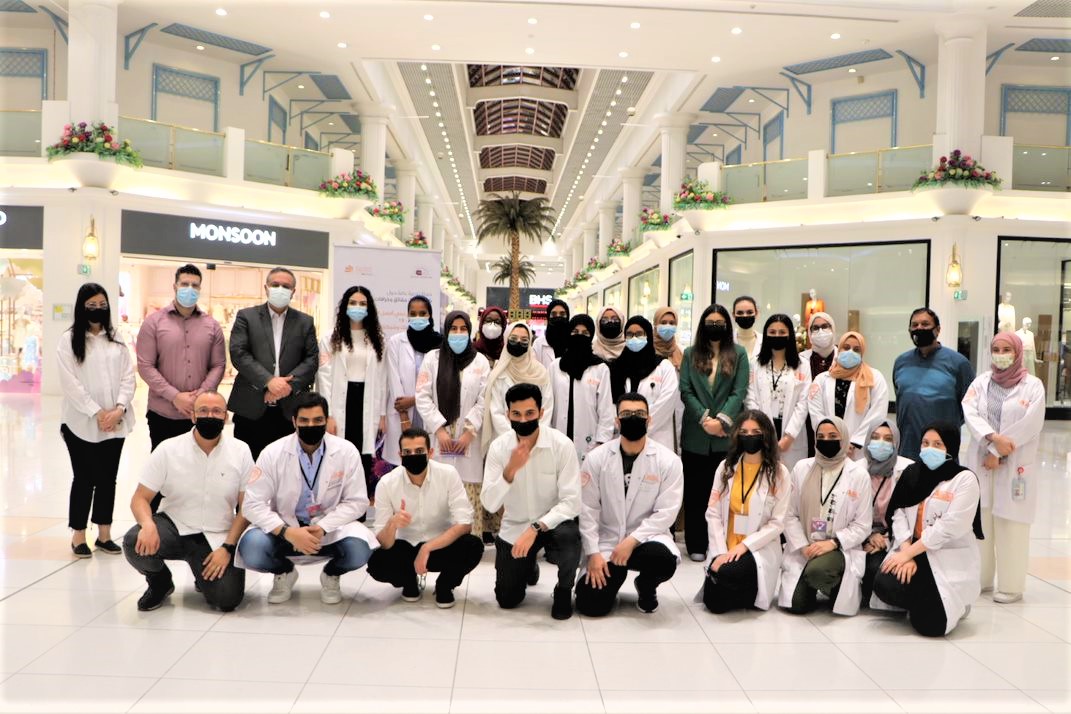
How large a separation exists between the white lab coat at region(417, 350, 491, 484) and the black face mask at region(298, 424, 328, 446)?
109cm

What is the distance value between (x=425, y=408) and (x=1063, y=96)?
1655cm

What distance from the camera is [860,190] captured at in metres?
15.9

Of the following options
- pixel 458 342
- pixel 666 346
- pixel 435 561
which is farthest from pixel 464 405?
pixel 666 346

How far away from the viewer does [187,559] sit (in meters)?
4.22

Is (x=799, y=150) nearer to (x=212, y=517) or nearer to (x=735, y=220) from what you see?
(x=735, y=220)

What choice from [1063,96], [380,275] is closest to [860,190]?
[1063,96]

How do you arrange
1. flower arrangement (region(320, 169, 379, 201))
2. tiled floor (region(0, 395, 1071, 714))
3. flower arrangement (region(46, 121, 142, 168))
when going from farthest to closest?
flower arrangement (region(320, 169, 379, 201))
flower arrangement (region(46, 121, 142, 168))
tiled floor (region(0, 395, 1071, 714))

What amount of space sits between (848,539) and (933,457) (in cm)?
61

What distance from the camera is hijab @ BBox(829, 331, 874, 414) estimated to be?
5.13 metres

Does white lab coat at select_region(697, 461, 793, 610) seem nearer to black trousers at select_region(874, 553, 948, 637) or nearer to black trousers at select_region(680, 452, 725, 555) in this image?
black trousers at select_region(874, 553, 948, 637)

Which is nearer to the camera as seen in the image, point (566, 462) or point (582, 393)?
point (566, 462)

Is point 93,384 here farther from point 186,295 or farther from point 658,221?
point 658,221

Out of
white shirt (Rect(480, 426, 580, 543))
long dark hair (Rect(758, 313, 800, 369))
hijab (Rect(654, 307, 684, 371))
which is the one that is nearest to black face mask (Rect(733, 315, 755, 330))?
long dark hair (Rect(758, 313, 800, 369))

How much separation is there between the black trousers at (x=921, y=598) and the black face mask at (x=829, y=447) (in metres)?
0.66
